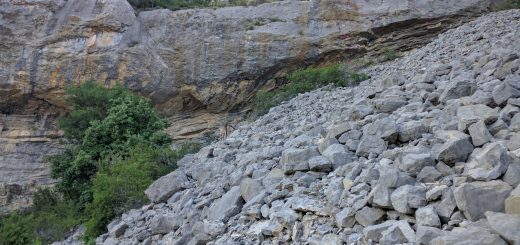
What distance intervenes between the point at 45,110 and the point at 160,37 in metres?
7.24

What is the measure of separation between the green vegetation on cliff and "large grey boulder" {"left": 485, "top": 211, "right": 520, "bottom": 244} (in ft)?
26.3

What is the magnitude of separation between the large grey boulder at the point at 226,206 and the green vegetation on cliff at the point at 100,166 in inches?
142

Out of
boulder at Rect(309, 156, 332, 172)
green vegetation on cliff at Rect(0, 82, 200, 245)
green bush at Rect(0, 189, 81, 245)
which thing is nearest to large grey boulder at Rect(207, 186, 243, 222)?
boulder at Rect(309, 156, 332, 172)

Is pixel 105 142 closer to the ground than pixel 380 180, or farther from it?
closer to the ground

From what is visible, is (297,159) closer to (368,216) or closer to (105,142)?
(368,216)

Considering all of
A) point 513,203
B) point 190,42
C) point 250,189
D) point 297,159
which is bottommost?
point 190,42

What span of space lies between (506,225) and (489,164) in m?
1.05

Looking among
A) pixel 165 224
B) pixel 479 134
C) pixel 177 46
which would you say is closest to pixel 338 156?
pixel 479 134

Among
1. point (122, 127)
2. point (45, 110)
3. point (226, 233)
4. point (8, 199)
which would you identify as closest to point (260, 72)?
point (122, 127)

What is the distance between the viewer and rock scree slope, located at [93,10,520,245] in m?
3.94

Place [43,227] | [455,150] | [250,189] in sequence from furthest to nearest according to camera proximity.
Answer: [43,227] → [250,189] → [455,150]

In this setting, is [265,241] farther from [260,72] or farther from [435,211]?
[260,72]

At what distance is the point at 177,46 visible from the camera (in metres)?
24.3

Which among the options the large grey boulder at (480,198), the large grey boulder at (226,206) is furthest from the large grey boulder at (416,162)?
the large grey boulder at (226,206)
